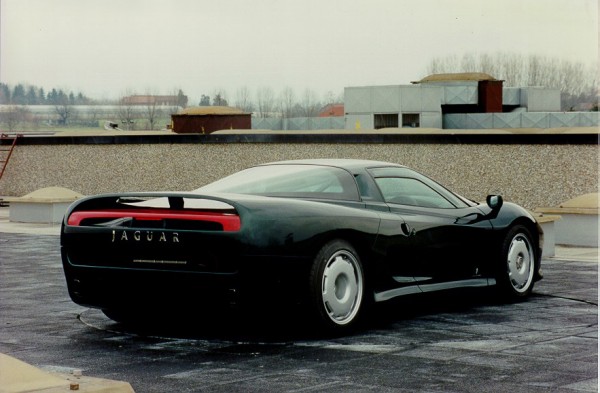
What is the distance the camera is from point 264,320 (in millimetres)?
7457

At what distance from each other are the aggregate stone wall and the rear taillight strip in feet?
→ 43.8

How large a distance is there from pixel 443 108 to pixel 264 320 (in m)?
59.7

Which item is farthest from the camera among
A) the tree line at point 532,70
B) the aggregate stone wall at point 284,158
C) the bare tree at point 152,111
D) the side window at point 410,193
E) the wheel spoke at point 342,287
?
the bare tree at point 152,111

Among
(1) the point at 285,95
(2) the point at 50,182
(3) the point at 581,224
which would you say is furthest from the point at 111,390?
(1) the point at 285,95

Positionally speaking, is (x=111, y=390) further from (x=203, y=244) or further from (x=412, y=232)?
(x=412, y=232)

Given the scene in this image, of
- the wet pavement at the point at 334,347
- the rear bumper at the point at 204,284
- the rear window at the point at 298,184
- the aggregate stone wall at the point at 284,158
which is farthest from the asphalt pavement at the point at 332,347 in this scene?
the aggregate stone wall at the point at 284,158

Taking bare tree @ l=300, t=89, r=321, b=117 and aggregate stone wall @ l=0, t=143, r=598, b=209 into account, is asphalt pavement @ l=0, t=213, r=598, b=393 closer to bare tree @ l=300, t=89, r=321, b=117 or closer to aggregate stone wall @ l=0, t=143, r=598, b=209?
aggregate stone wall @ l=0, t=143, r=598, b=209

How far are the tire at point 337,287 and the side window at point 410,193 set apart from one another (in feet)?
2.97

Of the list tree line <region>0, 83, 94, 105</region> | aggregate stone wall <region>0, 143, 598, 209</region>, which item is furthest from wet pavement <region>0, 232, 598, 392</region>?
aggregate stone wall <region>0, 143, 598, 209</region>

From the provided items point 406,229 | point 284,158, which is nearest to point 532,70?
point 284,158

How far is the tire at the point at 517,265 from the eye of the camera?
9.09 m

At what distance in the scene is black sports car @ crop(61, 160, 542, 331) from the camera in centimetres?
718

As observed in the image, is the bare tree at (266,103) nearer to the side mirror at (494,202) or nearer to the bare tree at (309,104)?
the bare tree at (309,104)

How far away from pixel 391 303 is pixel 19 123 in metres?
3.09
